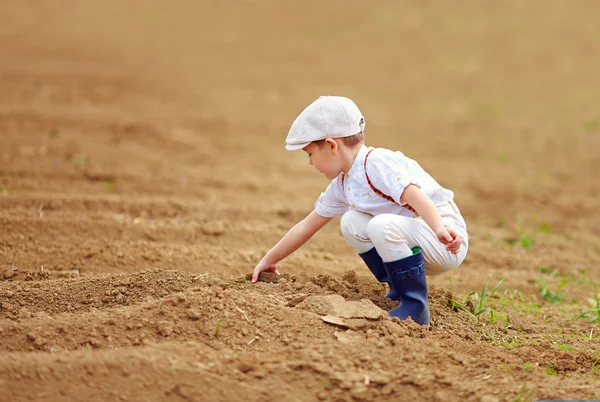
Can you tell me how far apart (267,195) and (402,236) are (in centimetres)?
324

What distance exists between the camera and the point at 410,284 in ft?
Answer: 11.6

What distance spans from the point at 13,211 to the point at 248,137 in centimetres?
357

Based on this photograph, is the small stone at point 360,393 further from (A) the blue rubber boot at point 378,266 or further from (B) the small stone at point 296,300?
(A) the blue rubber boot at point 378,266

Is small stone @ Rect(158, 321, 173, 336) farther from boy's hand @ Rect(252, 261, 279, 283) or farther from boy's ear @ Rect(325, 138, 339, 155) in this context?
boy's ear @ Rect(325, 138, 339, 155)

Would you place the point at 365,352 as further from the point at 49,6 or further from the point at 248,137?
the point at 49,6

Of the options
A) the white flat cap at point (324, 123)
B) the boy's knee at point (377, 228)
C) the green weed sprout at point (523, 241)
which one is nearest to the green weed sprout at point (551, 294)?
the green weed sprout at point (523, 241)

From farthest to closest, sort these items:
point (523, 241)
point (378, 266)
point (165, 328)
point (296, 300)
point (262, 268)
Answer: point (523, 241) < point (262, 268) < point (378, 266) < point (296, 300) < point (165, 328)

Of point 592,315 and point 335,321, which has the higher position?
point 335,321

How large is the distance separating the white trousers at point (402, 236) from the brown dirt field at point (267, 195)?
10.7 inches

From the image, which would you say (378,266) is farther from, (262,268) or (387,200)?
(262,268)

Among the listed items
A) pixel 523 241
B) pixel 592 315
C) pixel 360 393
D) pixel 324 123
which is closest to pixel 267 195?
pixel 523 241

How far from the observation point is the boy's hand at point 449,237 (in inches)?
131

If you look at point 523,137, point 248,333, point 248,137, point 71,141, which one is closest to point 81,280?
point 248,333

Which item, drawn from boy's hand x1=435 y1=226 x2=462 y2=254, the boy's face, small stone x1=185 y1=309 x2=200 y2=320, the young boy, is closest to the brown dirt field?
small stone x1=185 y1=309 x2=200 y2=320
